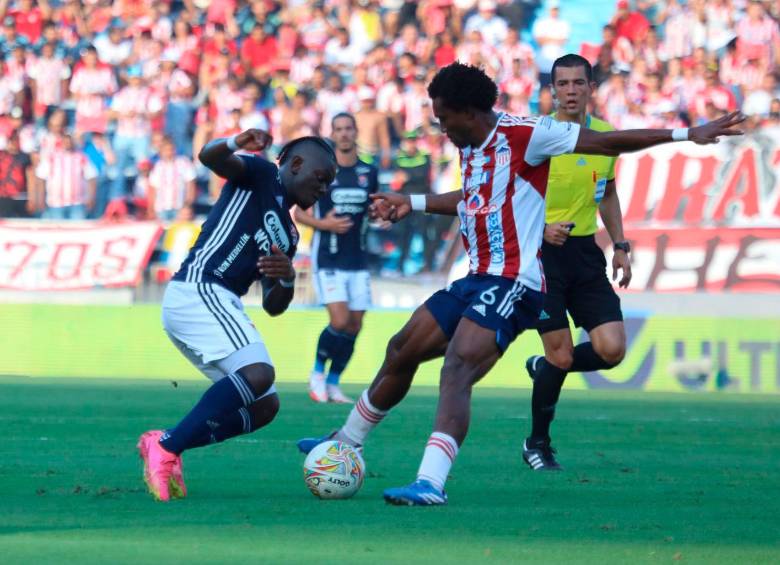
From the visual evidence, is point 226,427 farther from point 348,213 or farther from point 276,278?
point 348,213

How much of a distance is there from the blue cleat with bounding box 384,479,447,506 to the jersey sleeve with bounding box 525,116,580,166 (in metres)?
1.72

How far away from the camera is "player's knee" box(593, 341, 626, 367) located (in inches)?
368

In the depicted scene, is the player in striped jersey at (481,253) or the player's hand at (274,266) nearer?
the player in striped jersey at (481,253)

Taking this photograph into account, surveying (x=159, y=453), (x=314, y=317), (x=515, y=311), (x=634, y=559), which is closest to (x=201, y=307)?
(x=159, y=453)

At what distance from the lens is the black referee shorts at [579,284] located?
934 centimetres

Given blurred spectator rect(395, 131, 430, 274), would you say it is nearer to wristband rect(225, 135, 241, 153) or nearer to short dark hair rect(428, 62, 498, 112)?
short dark hair rect(428, 62, 498, 112)

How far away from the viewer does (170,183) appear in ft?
72.1

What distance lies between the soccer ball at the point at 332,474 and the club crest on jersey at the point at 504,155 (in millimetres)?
A: 1650

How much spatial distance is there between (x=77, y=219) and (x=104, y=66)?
343cm

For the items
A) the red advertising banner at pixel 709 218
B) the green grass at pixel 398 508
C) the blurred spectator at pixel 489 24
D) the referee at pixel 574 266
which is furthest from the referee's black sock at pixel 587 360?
the blurred spectator at pixel 489 24

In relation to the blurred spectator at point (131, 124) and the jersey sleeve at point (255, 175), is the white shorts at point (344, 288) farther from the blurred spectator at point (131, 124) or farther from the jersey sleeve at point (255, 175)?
the blurred spectator at point (131, 124)

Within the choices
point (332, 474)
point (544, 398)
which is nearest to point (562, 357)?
point (544, 398)

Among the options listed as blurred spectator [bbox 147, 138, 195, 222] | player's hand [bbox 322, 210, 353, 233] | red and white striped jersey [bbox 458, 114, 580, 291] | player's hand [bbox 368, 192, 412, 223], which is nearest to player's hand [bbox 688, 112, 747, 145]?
red and white striped jersey [bbox 458, 114, 580, 291]

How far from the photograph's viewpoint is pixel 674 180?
65.2ft
